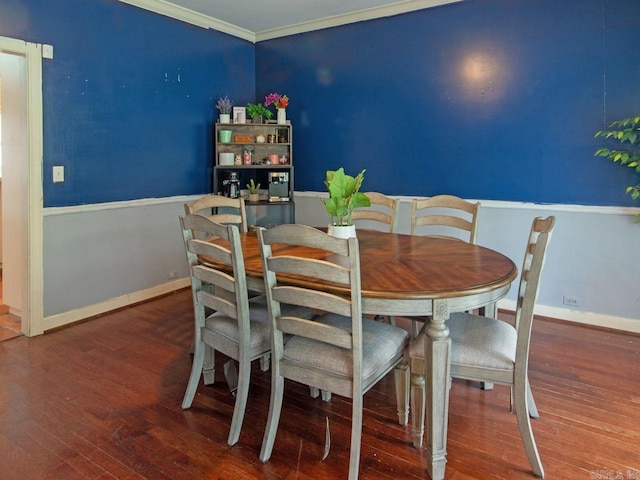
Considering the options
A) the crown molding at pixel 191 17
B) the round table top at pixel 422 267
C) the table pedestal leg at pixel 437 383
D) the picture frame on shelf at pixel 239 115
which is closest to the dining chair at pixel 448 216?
the round table top at pixel 422 267

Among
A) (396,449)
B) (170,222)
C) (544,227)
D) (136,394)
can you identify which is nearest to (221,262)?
(136,394)

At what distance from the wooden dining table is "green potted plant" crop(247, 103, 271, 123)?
2.66 metres

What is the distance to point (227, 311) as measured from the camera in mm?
2037

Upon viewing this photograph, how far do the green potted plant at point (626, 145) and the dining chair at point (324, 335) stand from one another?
7.00 feet

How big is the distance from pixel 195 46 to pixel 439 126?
234 centimetres

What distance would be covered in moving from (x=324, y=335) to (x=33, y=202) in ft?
8.27

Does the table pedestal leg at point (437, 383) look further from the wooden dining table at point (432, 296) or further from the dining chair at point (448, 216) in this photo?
the dining chair at point (448, 216)

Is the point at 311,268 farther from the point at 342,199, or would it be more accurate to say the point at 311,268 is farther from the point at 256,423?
the point at 256,423

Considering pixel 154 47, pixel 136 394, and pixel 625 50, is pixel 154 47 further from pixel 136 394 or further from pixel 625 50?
pixel 625 50

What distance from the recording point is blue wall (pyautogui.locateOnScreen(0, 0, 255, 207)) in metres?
3.21

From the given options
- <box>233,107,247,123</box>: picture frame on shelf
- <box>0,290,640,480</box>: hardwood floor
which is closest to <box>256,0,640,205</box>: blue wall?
<box>233,107,247,123</box>: picture frame on shelf

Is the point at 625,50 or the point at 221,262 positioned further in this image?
the point at 625,50

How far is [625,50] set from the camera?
311 cm

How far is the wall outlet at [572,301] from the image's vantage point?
345 centimetres
